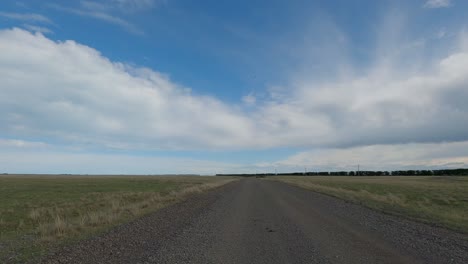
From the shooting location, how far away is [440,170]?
161 metres

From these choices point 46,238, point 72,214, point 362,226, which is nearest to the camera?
point 46,238

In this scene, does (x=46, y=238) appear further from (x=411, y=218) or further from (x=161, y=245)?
(x=411, y=218)

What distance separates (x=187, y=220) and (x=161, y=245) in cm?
513

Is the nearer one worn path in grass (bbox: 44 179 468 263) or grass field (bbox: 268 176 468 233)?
worn path in grass (bbox: 44 179 468 263)

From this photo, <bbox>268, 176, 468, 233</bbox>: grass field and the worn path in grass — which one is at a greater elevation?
<bbox>268, 176, 468, 233</bbox>: grass field

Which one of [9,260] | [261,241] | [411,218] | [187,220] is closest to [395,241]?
[261,241]

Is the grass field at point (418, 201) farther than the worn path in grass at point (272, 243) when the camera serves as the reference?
Yes

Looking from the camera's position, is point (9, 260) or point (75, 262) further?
point (9, 260)

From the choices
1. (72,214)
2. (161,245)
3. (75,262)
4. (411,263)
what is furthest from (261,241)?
(72,214)

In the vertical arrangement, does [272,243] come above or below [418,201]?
below

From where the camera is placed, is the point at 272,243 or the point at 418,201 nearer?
the point at 272,243

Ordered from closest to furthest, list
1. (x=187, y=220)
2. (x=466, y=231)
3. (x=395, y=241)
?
(x=395, y=241)
(x=466, y=231)
(x=187, y=220)

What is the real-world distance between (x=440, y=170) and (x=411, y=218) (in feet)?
570

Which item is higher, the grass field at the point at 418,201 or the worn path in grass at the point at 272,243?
the grass field at the point at 418,201
